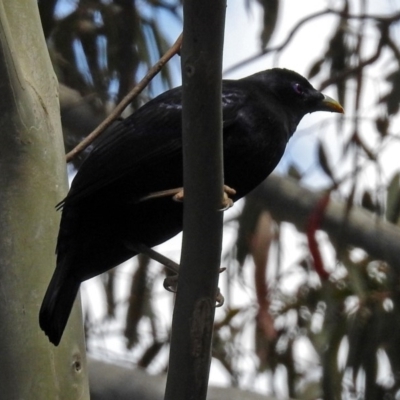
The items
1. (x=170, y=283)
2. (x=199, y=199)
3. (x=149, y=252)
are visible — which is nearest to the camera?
(x=199, y=199)

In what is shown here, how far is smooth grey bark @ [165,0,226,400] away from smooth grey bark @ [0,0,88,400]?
461mm

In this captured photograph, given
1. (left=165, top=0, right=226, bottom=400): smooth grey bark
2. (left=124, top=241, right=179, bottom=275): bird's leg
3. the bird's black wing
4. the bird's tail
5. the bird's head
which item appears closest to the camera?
(left=165, top=0, right=226, bottom=400): smooth grey bark

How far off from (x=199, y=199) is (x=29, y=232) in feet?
2.14

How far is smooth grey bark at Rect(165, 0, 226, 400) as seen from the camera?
68.6 inches

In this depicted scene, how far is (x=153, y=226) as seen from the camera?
108 inches

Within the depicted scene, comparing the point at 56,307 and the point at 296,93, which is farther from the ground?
the point at 296,93

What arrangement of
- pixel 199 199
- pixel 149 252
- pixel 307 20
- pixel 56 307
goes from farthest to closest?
pixel 307 20
pixel 149 252
pixel 56 307
pixel 199 199

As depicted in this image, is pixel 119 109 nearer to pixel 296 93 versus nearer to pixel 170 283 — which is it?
pixel 170 283

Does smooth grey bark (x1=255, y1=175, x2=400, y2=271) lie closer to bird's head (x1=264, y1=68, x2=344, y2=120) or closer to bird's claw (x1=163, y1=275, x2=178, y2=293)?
bird's head (x1=264, y1=68, x2=344, y2=120)

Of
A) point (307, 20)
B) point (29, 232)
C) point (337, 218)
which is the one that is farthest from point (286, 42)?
point (29, 232)

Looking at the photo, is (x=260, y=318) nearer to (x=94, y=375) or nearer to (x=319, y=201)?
(x=319, y=201)

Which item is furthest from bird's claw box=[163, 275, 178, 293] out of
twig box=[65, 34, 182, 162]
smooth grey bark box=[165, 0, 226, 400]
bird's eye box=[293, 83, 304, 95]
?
bird's eye box=[293, 83, 304, 95]

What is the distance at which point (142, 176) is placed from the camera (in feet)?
8.61

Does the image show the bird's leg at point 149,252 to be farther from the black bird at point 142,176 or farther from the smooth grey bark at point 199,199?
the smooth grey bark at point 199,199
